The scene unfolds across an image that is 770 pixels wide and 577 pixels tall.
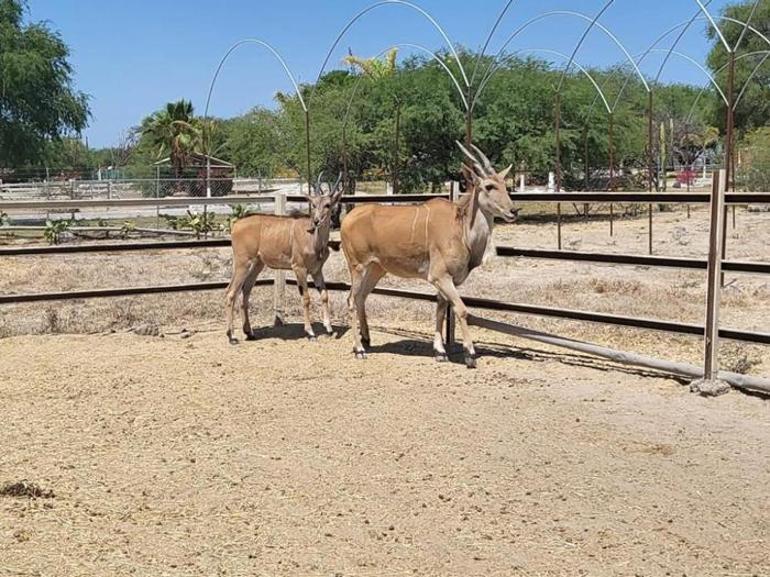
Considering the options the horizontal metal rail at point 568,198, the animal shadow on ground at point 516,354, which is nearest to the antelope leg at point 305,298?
the animal shadow on ground at point 516,354

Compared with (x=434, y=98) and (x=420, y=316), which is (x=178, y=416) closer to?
(x=420, y=316)

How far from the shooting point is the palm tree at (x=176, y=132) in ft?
165

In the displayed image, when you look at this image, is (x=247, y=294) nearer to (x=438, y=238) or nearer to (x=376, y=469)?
(x=438, y=238)

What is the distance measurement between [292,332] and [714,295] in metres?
4.72

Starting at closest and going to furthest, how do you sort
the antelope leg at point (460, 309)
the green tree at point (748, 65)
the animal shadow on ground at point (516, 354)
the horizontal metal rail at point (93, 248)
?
the animal shadow on ground at point (516, 354), the antelope leg at point (460, 309), the horizontal metal rail at point (93, 248), the green tree at point (748, 65)

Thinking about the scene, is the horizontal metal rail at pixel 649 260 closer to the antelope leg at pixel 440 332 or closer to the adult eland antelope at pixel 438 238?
the adult eland antelope at pixel 438 238

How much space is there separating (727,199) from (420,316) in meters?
4.53

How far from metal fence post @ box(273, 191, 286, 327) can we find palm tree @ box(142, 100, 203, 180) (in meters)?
39.9

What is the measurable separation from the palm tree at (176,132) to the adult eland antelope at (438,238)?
4225cm

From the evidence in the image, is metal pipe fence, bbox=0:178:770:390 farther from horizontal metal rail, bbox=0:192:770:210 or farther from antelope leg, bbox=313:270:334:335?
antelope leg, bbox=313:270:334:335

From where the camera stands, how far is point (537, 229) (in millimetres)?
25422

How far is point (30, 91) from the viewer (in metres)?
32.8

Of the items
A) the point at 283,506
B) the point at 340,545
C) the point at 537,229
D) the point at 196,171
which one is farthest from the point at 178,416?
the point at 196,171

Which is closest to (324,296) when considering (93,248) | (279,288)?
(279,288)
